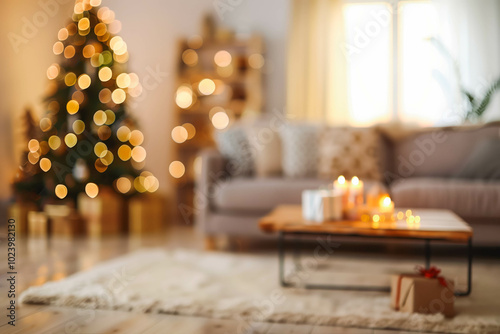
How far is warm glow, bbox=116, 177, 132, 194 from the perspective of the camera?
4318 mm

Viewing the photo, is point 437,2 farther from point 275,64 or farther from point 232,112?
point 232,112

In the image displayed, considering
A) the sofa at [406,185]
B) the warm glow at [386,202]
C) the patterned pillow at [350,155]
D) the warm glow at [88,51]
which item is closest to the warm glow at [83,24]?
the warm glow at [88,51]

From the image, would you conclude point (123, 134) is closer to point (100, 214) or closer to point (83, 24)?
point (100, 214)

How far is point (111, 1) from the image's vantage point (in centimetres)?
531

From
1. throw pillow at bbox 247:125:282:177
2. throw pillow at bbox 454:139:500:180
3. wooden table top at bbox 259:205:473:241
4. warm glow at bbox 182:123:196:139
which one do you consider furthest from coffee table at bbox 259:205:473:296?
warm glow at bbox 182:123:196:139

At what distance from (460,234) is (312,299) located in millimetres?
630

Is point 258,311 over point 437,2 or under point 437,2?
under

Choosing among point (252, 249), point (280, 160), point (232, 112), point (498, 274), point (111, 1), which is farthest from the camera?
point (111, 1)

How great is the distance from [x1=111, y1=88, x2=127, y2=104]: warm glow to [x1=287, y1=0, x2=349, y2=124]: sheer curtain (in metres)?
1.59

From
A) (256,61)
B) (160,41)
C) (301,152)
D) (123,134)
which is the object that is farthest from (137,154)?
(301,152)

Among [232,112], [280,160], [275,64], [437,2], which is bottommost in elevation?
[280,160]

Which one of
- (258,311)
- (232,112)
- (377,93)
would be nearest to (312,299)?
(258,311)

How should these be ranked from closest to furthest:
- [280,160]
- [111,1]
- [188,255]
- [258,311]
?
[258,311] → [188,255] → [280,160] → [111,1]

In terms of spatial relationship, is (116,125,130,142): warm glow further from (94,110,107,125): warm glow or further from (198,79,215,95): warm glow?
(198,79,215,95): warm glow
